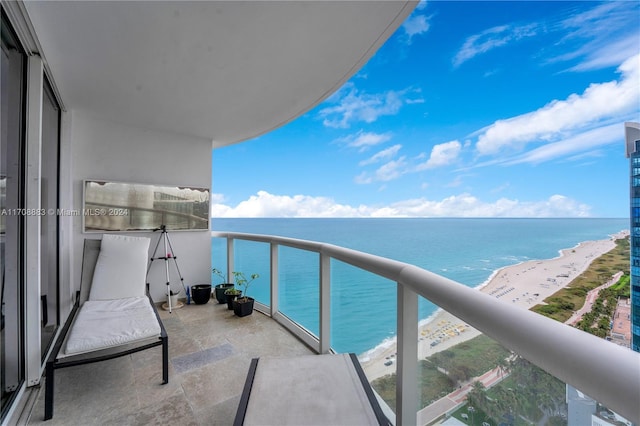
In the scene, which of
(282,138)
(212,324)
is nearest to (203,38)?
(212,324)

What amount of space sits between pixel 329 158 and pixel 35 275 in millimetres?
21300

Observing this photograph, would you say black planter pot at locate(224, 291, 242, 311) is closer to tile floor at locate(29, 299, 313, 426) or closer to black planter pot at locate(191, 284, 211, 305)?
black planter pot at locate(191, 284, 211, 305)

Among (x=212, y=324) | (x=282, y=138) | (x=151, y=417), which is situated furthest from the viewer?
(x=282, y=138)

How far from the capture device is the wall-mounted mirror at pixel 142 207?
3.84 m

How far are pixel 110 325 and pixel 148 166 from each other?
2703 millimetres

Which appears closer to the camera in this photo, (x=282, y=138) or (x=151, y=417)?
(x=151, y=417)

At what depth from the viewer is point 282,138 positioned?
16.8 meters

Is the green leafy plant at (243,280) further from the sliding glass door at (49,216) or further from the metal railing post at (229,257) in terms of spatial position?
the sliding glass door at (49,216)

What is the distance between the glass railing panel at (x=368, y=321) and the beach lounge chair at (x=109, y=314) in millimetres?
1475

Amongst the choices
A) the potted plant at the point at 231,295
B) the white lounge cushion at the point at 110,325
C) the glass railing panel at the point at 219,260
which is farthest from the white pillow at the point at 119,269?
the glass railing panel at the point at 219,260

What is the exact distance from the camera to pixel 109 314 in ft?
8.61

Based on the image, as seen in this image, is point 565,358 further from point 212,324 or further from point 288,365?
point 212,324

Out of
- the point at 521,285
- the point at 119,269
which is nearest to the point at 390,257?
the point at 521,285

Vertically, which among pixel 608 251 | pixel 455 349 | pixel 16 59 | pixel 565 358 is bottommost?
pixel 455 349
